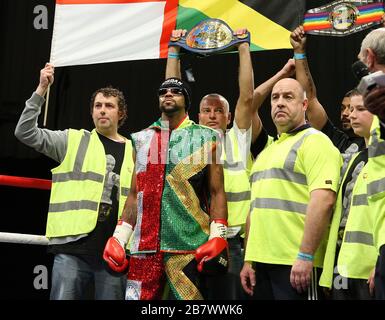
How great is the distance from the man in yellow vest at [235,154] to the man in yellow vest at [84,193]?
0.54 meters

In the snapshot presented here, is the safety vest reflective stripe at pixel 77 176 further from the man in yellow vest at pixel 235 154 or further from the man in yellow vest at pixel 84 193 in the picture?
the man in yellow vest at pixel 235 154

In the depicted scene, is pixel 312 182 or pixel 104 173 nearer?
pixel 312 182

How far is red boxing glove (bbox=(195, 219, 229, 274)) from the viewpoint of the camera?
2.94 meters

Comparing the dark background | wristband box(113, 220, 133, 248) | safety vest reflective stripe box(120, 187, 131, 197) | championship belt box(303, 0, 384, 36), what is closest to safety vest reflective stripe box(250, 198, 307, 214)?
wristband box(113, 220, 133, 248)

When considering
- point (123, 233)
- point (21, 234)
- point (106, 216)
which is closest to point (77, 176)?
point (106, 216)

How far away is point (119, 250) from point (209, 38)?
1.46m

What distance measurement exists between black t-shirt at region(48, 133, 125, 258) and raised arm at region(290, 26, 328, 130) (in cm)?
113

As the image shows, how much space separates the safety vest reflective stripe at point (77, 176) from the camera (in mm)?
3881

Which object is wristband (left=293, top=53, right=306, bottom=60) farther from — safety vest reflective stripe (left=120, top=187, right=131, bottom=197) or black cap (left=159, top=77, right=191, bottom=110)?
safety vest reflective stripe (left=120, top=187, right=131, bottom=197)

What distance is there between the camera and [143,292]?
2.99 m

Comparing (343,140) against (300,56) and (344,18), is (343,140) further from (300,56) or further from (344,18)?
(344,18)
